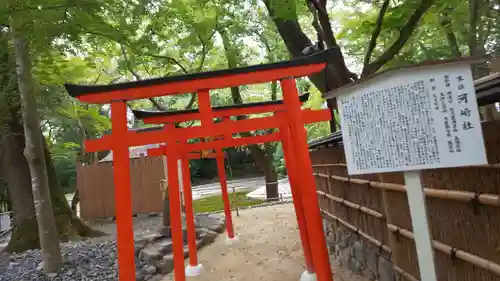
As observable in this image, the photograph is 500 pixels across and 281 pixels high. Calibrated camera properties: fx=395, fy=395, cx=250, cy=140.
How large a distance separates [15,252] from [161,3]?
6.01m

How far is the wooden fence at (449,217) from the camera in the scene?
251 centimetres

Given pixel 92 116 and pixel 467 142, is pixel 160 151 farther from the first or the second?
pixel 92 116

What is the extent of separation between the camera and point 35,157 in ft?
21.5

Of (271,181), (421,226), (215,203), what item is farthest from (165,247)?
(215,203)

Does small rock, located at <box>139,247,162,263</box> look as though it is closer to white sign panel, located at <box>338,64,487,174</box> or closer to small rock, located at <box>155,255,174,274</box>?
small rock, located at <box>155,255,174,274</box>

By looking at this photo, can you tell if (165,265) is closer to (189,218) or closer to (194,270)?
(194,270)

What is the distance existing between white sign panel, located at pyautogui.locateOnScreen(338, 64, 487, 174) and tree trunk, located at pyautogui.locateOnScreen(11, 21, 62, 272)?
19.4ft

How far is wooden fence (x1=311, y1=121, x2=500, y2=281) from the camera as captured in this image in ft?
8.22

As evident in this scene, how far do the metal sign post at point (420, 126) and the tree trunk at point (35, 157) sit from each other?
19.3ft

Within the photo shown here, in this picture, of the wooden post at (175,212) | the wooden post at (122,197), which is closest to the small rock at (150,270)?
the wooden post at (175,212)

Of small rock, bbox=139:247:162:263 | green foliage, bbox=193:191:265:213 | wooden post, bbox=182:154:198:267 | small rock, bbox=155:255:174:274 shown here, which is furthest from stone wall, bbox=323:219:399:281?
green foliage, bbox=193:191:265:213

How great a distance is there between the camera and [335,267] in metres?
6.30

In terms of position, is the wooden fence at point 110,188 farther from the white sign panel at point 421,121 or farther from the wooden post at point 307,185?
the white sign panel at point 421,121

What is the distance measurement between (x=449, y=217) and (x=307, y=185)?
1289 mm
